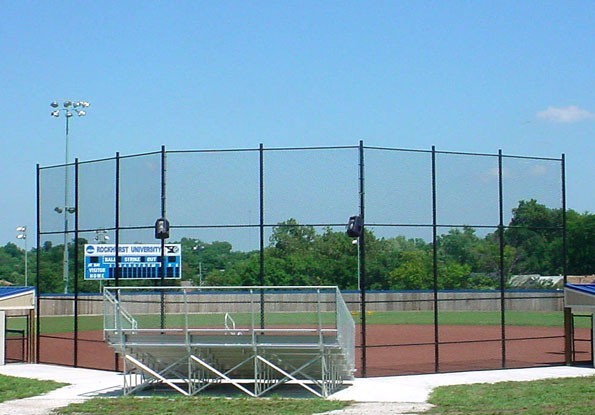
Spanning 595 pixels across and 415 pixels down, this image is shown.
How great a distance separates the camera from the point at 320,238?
1297 inches

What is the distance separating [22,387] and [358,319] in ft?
96.1

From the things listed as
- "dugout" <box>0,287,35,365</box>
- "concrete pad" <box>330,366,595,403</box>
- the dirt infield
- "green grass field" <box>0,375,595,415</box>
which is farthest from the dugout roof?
"dugout" <box>0,287,35,365</box>

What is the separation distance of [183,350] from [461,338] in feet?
77.3

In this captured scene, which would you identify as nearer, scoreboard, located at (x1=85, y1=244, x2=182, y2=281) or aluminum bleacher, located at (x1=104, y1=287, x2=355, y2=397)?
aluminum bleacher, located at (x1=104, y1=287, x2=355, y2=397)

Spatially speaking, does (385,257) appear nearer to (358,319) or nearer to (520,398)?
(358,319)

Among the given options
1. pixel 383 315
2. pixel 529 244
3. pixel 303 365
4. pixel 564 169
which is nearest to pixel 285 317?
pixel 383 315

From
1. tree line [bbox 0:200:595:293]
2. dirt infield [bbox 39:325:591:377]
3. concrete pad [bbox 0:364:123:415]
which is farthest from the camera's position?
tree line [bbox 0:200:595:293]

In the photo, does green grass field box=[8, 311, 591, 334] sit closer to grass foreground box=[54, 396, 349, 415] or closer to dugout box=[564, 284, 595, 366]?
dugout box=[564, 284, 595, 366]

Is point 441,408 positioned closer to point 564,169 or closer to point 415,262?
point 564,169

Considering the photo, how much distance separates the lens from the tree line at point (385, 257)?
91.4 feet

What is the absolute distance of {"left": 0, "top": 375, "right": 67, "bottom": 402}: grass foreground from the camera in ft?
65.3

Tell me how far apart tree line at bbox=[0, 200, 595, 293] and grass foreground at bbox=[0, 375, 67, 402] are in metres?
5.43

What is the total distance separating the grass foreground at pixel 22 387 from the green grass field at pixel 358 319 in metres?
16.5

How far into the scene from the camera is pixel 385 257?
35906 millimetres
